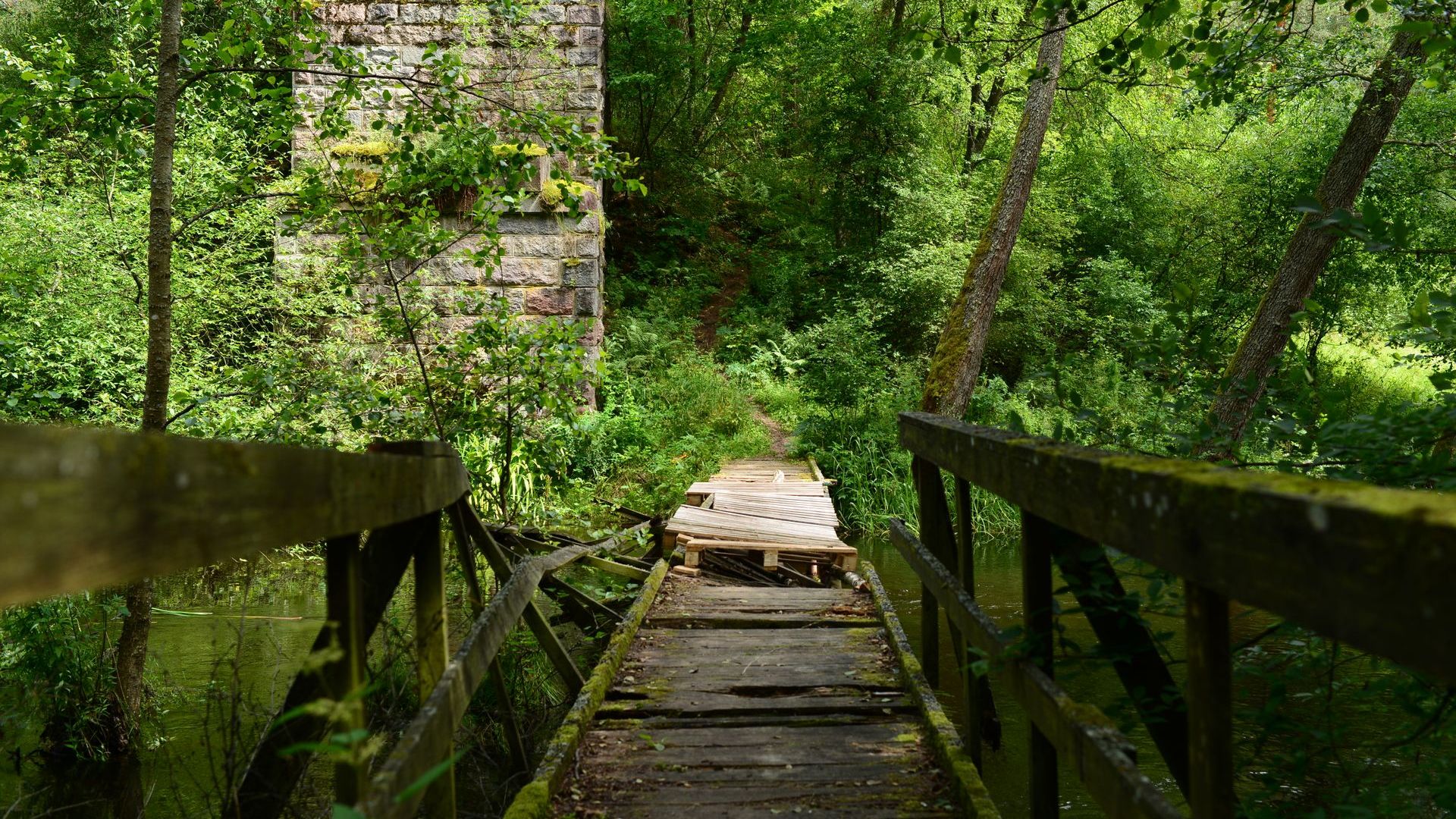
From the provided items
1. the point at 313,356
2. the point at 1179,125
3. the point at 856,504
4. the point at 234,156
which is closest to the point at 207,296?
the point at 313,356

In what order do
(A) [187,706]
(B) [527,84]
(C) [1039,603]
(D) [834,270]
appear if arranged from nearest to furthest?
(C) [1039,603] < (A) [187,706] < (B) [527,84] < (D) [834,270]

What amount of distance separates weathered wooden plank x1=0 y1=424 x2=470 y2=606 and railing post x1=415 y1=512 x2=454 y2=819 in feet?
3.02

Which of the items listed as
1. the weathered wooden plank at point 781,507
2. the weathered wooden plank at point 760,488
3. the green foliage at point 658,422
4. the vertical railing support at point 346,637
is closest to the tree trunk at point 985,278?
the weathered wooden plank at point 760,488

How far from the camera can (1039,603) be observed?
2.41 m

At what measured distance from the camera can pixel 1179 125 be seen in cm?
1980

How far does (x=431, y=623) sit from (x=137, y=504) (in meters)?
1.56

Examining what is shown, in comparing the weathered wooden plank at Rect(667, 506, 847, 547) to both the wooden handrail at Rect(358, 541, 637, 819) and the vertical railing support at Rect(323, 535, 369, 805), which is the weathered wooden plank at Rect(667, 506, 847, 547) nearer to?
the wooden handrail at Rect(358, 541, 637, 819)

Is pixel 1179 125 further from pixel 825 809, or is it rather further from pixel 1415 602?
pixel 1415 602

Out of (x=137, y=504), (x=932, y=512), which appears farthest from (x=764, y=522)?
(x=137, y=504)

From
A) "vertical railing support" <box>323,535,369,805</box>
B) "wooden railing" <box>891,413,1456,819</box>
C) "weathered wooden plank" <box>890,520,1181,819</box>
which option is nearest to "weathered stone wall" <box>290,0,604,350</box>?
"wooden railing" <box>891,413,1456,819</box>

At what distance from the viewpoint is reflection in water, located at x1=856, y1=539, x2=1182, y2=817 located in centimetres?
469

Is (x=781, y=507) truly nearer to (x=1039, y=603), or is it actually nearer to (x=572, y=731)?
(x=572, y=731)

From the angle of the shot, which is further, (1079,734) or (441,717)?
(441,717)

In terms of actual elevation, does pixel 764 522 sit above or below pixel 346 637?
below
